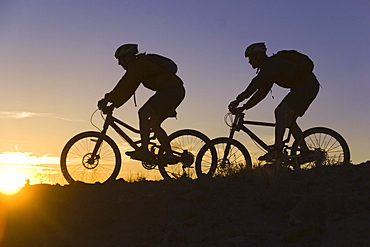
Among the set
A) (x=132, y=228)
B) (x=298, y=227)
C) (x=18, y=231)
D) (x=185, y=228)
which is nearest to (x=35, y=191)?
(x=18, y=231)

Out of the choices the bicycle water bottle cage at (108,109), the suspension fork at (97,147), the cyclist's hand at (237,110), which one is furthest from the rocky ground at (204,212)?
the bicycle water bottle cage at (108,109)

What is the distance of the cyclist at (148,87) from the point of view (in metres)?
10.1

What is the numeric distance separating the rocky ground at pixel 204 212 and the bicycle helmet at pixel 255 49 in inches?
117

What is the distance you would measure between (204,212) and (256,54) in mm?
4673

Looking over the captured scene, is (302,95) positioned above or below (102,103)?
above

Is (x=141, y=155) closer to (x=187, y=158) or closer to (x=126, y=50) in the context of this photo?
(x=187, y=158)

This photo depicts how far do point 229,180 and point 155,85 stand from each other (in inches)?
113

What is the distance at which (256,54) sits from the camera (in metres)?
10.5

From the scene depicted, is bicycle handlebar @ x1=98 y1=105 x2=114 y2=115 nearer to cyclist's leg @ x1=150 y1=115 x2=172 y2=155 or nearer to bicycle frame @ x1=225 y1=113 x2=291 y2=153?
cyclist's leg @ x1=150 y1=115 x2=172 y2=155

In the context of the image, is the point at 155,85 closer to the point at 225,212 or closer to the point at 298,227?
the point at 225,212

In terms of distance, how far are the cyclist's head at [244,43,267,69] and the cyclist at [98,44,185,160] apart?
1.36 metres

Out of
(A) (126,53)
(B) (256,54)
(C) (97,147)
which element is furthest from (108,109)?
(B) (256,54)

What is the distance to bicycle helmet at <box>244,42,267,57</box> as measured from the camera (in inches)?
412

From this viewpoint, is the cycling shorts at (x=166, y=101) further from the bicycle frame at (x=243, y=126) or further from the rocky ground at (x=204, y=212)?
the rocky ground at (x=204, y=212)
